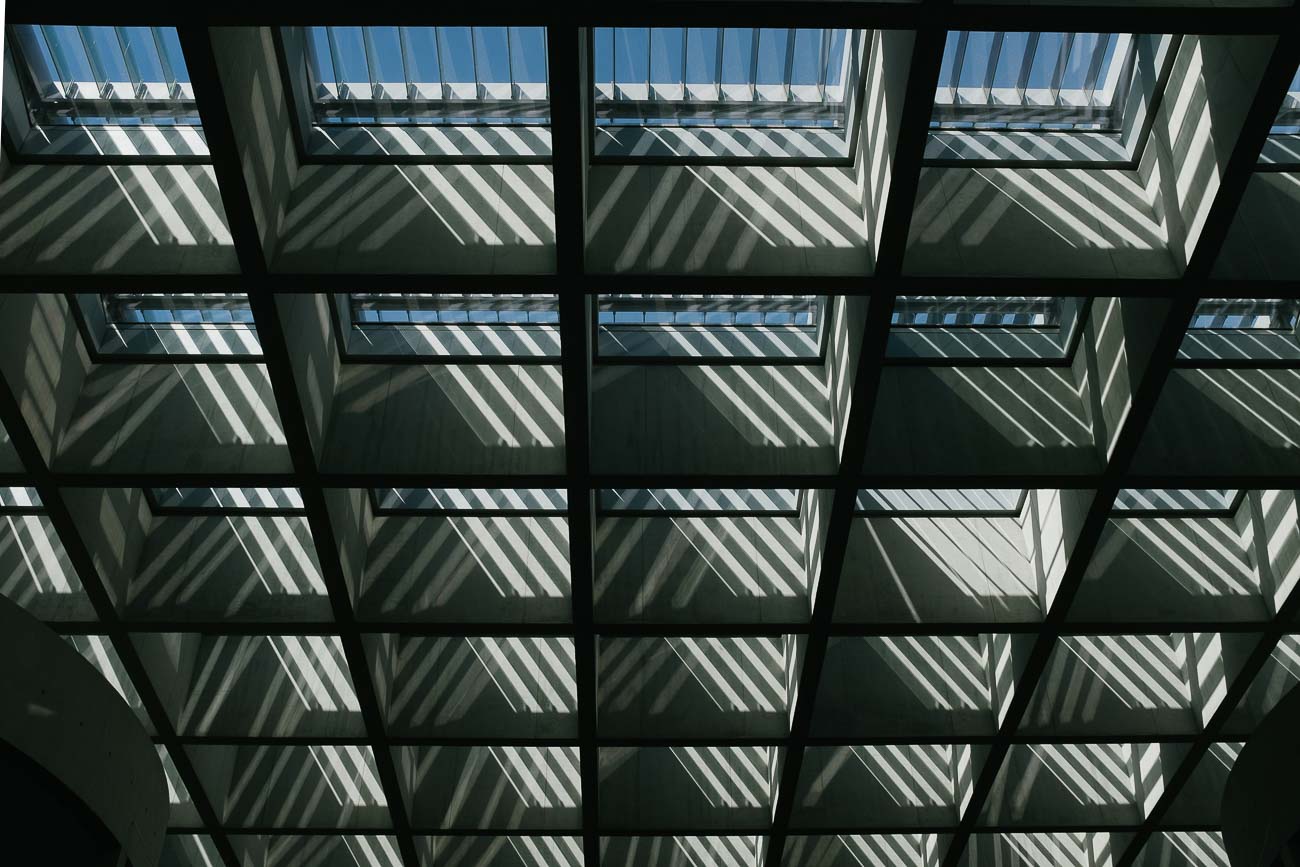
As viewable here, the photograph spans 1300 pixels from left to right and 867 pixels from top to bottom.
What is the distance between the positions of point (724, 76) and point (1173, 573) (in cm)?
1173

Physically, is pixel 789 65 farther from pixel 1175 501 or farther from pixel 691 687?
pixel 691 687

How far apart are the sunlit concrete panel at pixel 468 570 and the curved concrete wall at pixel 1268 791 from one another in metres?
10.8

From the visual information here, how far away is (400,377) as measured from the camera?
60.4 ft

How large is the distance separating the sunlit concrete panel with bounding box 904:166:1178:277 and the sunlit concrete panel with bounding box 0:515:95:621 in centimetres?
1490

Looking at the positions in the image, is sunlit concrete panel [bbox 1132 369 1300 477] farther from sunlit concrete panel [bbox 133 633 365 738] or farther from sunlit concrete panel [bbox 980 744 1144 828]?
sunlit concrete panel [bbox 133 633 365 738]

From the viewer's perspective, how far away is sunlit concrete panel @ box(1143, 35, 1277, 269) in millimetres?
12844

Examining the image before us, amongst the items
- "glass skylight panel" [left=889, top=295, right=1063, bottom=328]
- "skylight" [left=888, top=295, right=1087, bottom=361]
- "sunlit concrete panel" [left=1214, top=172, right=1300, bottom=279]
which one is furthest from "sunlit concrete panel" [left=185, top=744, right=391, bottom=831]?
"sunlit concrete panel" [left=1214, top=172, right=1300, bottom=279]

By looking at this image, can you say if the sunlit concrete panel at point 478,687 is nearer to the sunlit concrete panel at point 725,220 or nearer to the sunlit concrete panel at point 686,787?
the sunlit concrete panel at point 686,787

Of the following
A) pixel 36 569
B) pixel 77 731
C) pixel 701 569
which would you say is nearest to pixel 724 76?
pixel 701 569

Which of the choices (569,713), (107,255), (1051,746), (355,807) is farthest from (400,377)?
(1051,746)

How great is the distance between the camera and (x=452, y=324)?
1892 centimetres

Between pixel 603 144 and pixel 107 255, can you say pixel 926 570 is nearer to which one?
pixel 603 144

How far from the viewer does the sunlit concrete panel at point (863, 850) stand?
1079 inches

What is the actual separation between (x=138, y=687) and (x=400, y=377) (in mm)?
8630
